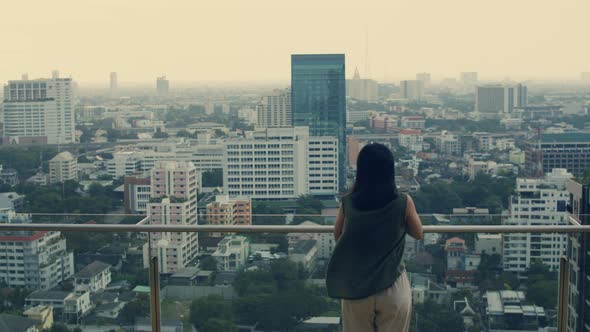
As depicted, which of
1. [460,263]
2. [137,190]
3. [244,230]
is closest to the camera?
[460,263]

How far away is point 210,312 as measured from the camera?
7.79 ft

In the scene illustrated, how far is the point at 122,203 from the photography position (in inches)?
504

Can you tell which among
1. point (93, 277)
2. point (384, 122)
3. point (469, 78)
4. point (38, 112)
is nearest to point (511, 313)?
point (93, 277)

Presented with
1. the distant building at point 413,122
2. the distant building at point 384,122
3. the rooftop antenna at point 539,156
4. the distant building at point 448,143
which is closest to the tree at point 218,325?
the rooftop antenna at point 539,156

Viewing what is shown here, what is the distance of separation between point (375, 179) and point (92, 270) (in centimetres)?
123

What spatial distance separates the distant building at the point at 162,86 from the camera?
24050 mm

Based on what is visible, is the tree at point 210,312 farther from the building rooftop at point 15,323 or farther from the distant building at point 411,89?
the distant building at point 411,89

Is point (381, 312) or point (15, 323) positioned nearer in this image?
point (381, 312)

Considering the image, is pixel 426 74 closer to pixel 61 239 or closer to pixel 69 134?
pixel 69 134

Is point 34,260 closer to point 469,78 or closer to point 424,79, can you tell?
point 424,79

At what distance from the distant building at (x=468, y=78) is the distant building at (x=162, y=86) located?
37.6 ft

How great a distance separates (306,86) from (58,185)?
999 cm

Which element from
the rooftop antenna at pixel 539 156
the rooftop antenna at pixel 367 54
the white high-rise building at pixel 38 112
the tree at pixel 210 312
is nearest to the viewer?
the tree at pixel 210 312

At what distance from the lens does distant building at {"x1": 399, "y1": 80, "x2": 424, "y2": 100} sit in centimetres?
2259
